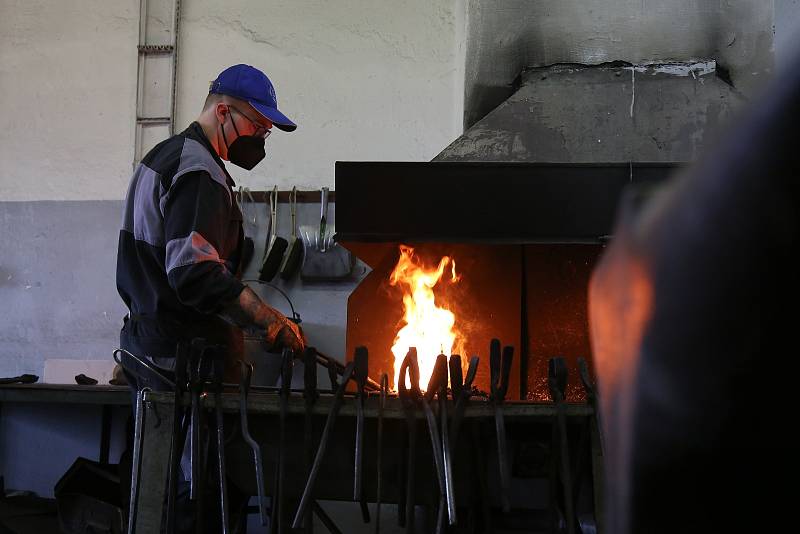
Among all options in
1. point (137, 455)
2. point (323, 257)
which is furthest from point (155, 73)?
point (137, 455)

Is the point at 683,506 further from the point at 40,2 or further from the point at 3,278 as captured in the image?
the point at 40,2

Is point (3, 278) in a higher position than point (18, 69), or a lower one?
lower

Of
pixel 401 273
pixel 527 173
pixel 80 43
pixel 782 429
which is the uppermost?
pixel 80 43

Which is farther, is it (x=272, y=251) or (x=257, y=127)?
(x=272, y=251)

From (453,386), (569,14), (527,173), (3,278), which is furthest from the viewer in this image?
(3,278)

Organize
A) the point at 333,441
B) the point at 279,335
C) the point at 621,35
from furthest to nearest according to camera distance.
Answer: the point at 621,35, the point at 279,335, the point at 333,441

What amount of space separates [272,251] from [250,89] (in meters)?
1.31

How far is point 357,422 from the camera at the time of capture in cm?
159

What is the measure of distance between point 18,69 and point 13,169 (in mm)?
461

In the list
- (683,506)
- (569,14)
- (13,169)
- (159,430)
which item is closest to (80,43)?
(13,169)

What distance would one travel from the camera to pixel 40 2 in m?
3.97

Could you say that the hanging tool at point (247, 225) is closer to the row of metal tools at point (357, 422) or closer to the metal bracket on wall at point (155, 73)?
the metal bracket on wall at point (155, 73)

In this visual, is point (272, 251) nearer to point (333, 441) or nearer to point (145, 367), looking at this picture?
point (145, 367)

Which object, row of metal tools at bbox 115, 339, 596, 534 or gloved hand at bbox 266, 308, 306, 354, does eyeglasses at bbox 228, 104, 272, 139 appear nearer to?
gloved hand at bbox 266, 308, 306, 354
